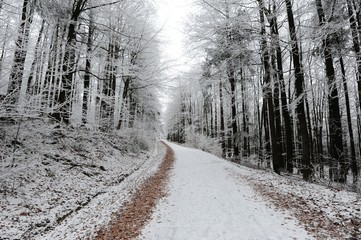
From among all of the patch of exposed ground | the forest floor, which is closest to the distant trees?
the forest floor

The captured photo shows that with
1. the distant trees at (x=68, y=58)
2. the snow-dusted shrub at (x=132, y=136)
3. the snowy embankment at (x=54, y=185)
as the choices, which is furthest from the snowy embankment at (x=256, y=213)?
the snow-dusted shrub at (x=132, y=136)

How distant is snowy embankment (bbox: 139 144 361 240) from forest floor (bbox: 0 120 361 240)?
2cm

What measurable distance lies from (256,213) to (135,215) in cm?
290

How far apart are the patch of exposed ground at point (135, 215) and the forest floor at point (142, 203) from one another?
0.07 ft

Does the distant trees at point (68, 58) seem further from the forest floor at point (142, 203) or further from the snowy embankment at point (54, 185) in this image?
the forest floor at point (142, 203)

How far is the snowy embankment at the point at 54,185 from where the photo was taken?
170 inches

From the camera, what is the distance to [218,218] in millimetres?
4457

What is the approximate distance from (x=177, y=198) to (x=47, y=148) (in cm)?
515

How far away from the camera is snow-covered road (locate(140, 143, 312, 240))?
12.3 ft

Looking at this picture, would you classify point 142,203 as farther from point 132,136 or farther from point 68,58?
point 132,136

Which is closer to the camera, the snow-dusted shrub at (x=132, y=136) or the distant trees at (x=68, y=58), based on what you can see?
the distant trees at (x=68, y=58)

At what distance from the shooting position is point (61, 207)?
5301 millimetres

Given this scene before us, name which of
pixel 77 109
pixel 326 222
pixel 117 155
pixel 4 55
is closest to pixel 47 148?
pixel 77 109

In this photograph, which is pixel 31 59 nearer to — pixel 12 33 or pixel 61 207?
pixel 12 33
